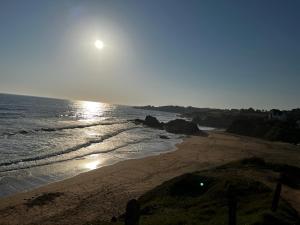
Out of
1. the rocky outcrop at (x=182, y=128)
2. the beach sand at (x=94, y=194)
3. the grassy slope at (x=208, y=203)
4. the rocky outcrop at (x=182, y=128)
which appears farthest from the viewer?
the rocky outcrop at (x=182, y=128)

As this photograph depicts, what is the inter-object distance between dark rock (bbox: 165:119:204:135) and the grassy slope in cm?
5952

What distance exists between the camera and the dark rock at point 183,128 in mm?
79438

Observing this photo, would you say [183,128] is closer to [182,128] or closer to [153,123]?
[182,128]

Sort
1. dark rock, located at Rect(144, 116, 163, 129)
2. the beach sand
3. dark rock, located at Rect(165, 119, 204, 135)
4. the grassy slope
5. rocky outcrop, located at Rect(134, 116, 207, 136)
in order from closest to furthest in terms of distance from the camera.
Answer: the grassy slope
the beach sand
rocky outcrop, located at Rect(134, 116, 207, 136)
dark rock, located at Rect(165, 119, 204, 135)
dark rock, located at Rect(144, 116, 163, 129)

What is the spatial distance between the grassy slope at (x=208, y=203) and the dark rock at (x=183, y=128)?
59520mm

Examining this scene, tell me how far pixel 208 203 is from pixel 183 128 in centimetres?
6780

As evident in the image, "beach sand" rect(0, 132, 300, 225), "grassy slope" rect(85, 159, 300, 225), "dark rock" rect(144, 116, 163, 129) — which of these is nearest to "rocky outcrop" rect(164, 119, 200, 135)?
"dark rock" rect(144, 116, 163, 129)

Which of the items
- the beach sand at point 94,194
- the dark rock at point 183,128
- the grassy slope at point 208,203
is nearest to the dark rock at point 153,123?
the dark rock at point 183,128

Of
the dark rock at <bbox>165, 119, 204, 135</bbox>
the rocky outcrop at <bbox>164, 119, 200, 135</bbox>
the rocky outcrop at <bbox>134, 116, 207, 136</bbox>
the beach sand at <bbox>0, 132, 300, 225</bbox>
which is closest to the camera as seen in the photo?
the beach sand at <bbox>0, 132, 300, 225</bbox>

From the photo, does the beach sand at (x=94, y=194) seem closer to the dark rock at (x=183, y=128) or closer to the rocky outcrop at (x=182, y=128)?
the rocky outcrop at (x=182, y=128)

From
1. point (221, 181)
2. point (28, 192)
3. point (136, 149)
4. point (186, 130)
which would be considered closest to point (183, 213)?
point (221, 181)

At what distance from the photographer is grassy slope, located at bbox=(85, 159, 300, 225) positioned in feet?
38.5

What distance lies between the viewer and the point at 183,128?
81.6 metres

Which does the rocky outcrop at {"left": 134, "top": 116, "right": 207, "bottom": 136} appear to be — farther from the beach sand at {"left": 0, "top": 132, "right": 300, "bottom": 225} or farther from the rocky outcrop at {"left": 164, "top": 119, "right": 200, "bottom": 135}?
the beach sand at {"left": 0, "top": 132, "right": 300, "bottom": 225}
